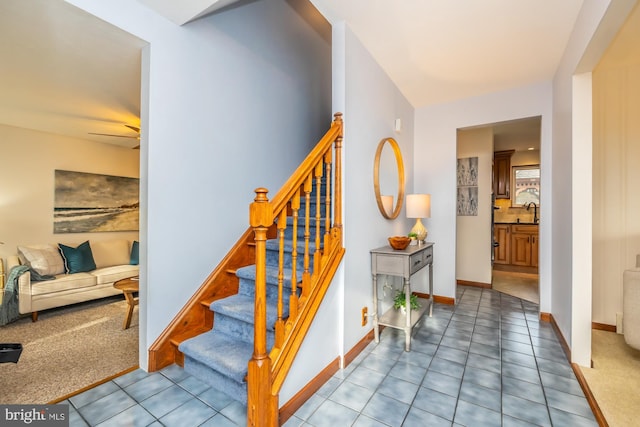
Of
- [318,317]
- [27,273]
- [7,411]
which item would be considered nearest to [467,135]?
[318,317]

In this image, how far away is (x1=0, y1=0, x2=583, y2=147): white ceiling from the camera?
1.87 meters

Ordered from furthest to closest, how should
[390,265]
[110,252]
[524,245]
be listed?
[524,245] < [110,252] < [390,265]

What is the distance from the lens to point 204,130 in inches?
91.8

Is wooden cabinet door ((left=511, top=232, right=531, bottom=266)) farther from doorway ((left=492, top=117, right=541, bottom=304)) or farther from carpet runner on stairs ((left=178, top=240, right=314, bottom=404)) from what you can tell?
carpet runner on stairs ((left=178, top=240, right=314, bottom=404))

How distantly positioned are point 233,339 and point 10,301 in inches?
107

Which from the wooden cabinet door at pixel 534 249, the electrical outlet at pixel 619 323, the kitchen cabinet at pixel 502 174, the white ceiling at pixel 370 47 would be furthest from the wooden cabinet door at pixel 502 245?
the white ceiling at pixel 370 47

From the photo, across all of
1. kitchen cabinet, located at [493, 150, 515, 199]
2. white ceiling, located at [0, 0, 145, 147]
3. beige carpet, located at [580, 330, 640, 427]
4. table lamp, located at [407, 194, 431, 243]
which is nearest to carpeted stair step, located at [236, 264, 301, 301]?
table lamp, located at [407, 194, 431, 243]

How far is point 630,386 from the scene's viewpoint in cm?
180

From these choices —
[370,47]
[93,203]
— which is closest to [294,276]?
[370,47]

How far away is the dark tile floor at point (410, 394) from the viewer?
1544 mm

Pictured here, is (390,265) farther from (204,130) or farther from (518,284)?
(518,284)

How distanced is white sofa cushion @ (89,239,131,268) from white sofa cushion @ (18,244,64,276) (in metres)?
0.48

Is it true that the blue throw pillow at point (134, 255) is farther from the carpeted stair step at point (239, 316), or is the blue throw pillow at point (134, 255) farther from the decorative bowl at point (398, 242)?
the decorative bowl at point (398, 242)

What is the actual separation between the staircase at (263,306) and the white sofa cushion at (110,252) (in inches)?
111
